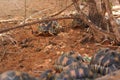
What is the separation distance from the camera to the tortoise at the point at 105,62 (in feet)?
11.8

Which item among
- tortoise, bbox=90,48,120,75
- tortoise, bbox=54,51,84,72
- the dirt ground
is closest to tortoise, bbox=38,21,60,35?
the dirt ground

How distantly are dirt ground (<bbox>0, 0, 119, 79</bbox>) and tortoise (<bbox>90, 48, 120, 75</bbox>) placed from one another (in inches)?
33.0

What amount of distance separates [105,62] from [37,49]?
1869 millimetres

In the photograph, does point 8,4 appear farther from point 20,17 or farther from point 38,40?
point 38,40

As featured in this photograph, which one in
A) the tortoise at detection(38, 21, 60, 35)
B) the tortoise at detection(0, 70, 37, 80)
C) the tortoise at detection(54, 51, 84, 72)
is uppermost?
the tortoise at detection(0, 70, 37, 80)

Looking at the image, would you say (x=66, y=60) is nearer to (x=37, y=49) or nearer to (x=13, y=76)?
(x=13, y=76)

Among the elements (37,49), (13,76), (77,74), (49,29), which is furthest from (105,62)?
(49,29)

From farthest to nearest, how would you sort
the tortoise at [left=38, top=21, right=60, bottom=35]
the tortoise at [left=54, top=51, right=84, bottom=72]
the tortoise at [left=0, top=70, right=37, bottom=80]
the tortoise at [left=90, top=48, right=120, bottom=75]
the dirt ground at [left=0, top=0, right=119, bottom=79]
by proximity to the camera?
the tortoise at [left=38, top=21, right=60, bottom=35] < the dirt ground at [left=0, top=0, right=119, bottom=79] < the tortoise at [left=54, top=51, right=84, bottom=72] < the tortoise at [left=90, top=48, right=120, bottom=75] < the tortoise at [left=0, top=70, right=37, bottom=80]

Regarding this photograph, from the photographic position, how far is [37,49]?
5410mm

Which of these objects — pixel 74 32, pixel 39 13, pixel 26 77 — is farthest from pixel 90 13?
pixel 26 77

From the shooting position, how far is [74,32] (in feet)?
21.1

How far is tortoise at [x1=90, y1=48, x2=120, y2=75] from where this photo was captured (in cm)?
360

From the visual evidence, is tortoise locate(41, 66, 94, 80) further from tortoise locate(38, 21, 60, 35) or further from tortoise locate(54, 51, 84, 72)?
tortoise locate(38, 21, 60, 35)

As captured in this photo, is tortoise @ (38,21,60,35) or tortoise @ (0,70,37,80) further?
tortoise @ (38,21,60,35)
